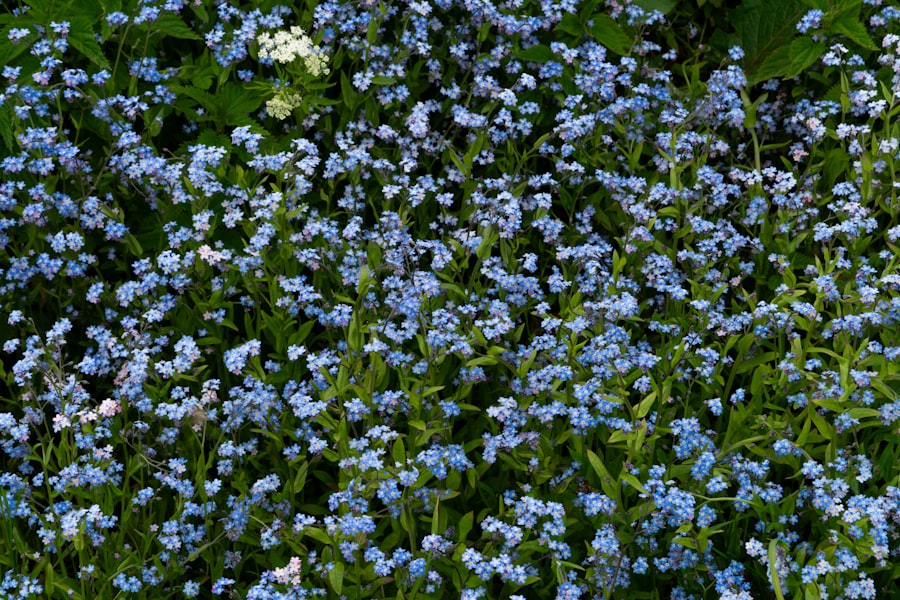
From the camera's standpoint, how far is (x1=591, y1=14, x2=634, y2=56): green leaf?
5.34 meters


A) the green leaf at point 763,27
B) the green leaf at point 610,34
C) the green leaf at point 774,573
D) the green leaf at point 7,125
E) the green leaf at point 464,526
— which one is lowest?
the green leaf at point 774,573

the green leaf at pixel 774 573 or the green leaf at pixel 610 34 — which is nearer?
the green leaf at pixel 774 573

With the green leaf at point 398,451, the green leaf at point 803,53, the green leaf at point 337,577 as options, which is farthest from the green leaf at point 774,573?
the green leaf at point 803,53

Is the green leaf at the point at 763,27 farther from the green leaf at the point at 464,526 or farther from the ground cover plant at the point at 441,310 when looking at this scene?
the green leaf at the point at 464,526

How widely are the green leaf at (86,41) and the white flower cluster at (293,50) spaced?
0.65m

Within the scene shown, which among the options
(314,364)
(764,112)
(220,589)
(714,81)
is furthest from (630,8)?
(220,589)

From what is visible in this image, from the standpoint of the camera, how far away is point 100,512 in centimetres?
362

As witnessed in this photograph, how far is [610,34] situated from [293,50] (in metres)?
1.63

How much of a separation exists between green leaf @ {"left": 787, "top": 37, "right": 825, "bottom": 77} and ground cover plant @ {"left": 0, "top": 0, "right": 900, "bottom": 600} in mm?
19

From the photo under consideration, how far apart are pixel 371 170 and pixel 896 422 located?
2449 mm

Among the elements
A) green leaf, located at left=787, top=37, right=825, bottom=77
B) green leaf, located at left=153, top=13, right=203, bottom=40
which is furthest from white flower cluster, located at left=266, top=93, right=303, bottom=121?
green leaf, located at left=787, top=37, right=825, bottom=77

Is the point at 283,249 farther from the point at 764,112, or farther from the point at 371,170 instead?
the point at 764,112

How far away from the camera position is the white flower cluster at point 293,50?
15.1 feet

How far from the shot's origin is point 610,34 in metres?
5.37
